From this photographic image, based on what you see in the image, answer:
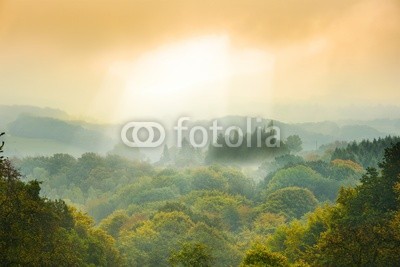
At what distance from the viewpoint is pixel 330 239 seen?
63.7 m

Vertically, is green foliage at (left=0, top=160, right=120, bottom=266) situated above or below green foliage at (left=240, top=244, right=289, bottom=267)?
above

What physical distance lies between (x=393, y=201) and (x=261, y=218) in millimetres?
106247

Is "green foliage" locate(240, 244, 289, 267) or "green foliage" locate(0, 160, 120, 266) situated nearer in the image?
"green foliage" locate(0, 160, 120, 266)

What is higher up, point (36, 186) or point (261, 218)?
point (36, 186)

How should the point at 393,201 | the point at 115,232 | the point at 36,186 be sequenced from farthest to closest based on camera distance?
1. the point at 115,232
2. the point at 393,201
3. the point at 36,186

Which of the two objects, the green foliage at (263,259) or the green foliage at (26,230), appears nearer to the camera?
the green foliage at (26,230)

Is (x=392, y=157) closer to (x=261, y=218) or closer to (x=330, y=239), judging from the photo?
(x=330, y=239)

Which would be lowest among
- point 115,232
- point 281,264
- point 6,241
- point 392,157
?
point 115,232

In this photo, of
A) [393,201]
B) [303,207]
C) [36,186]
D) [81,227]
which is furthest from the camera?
[303,207]

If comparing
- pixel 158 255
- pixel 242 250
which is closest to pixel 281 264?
pixel 158 255

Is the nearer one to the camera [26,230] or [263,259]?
[26,230]

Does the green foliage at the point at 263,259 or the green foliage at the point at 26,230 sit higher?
the green foliage at the point at 26,230

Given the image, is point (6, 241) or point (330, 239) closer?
point (6, 241)

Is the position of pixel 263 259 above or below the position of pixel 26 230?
below
